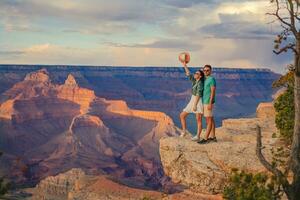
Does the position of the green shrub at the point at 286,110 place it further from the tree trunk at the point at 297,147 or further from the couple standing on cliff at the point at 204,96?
the tree trunk at the point at 297,147

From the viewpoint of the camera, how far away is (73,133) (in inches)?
4705

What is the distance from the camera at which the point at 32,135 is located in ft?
399

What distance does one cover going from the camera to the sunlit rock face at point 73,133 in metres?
96.1

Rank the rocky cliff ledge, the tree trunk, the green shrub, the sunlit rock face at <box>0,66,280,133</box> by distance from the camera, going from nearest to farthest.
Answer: the tree trunk → the rocky cliff ledge → the green shrub → the sunlit rock face at <box>0,66,280,133</box>

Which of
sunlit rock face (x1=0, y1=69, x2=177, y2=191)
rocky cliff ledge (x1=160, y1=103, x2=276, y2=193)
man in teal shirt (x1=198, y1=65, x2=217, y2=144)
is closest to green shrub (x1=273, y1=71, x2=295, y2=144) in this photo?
rocky cliff ledge (x1=160, y1=103, x2=276, y2=193)

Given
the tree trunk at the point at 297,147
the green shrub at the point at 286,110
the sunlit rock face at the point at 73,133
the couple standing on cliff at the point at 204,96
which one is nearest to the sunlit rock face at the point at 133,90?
the sunlit rock face at the point at 73,133

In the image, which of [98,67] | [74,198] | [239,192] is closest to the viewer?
[239,192]

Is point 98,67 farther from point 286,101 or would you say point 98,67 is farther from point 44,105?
point 286,101

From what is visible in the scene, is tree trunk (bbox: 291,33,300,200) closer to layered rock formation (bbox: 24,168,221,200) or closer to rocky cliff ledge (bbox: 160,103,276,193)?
rocky cliff ledge (bbox: 160,103,276,193)

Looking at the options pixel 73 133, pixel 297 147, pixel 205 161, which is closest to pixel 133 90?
pixel 73 133

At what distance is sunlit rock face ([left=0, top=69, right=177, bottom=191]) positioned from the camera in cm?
9606

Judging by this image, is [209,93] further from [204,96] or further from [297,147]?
[297,147]

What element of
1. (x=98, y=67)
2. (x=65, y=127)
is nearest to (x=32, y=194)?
(x=65, y=127)

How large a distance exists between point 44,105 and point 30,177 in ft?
159
